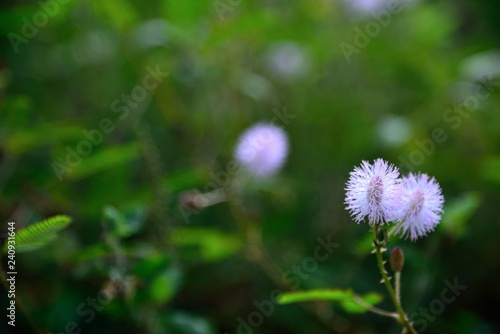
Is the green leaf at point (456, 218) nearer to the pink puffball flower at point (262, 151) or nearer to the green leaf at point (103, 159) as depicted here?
the pink puffball flower at point (262, 151)

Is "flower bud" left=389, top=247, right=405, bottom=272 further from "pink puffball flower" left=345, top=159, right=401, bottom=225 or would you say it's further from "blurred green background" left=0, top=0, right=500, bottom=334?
"blurred green background" left=0, top=0, right=500, bottom=334

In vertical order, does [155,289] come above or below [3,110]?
below

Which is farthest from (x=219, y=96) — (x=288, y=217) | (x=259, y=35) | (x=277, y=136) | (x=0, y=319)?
(x=0, y=319)

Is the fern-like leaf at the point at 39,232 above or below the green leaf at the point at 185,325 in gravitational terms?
below

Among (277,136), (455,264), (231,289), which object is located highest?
(455,264)

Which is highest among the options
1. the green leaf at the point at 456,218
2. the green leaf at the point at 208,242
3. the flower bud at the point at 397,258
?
the green leaf at the point at 456,218

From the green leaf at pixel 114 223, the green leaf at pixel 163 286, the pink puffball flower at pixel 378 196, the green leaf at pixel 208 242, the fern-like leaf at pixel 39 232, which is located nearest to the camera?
the pink puffball flower at pixel 378 196

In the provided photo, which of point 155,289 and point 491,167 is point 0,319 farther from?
point 491,167

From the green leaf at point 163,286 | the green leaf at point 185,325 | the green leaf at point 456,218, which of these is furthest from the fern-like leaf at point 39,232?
the green leaf at point 456,218
